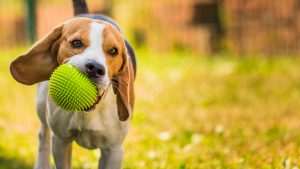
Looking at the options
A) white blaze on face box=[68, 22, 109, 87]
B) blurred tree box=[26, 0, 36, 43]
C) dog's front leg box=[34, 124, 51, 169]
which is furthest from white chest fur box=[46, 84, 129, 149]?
blurred tree box=[26, 0, 36, 43]

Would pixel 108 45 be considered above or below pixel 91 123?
above

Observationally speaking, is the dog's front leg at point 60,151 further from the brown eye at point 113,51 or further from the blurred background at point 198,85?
the blurred background at point 198,85

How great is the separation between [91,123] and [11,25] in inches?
536

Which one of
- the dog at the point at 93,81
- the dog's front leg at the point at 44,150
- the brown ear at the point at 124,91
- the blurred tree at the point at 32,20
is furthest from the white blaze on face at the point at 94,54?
the blurred tree at the point at 32,20

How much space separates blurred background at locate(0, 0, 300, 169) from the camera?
220 inches

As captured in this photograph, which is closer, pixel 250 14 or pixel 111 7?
pixel 250 14

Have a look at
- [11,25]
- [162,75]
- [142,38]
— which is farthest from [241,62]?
[11,25]

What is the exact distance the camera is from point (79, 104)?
3775 mm

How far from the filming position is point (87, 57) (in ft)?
12.1

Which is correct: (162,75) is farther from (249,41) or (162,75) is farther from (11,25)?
(11,25)

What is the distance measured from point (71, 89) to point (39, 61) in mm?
445

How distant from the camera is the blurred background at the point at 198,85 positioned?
220 inches

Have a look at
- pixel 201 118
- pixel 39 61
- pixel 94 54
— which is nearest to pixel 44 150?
pixel 39 61

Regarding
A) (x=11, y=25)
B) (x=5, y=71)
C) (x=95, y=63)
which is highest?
(x=95, y=63)
